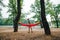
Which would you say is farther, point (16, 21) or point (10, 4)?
point (10, 4)

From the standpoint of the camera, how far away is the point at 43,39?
10.5 meters

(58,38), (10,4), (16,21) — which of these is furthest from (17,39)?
(10,4)

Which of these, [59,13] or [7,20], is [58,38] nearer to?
[7,20]

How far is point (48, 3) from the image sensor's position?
126 ft

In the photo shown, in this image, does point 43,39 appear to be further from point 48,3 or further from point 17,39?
Result: point 48,3

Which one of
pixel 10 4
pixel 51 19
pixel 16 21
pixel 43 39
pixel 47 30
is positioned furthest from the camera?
pixel 51 19

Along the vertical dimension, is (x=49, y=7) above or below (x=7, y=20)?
above

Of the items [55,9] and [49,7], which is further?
[55,9]

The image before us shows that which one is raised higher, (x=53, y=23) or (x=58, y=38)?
(x=58, y=38)

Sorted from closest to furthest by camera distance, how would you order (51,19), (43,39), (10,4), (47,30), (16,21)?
(43,39) → (47,30) → (16,21) → (10,4) → (51,19)

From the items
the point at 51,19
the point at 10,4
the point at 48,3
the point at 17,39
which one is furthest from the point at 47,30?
the point at 51,19

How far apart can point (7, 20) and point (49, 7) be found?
1013 centimetres

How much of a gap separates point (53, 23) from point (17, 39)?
32.7m

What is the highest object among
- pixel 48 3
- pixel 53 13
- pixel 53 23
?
pixel 48 3
